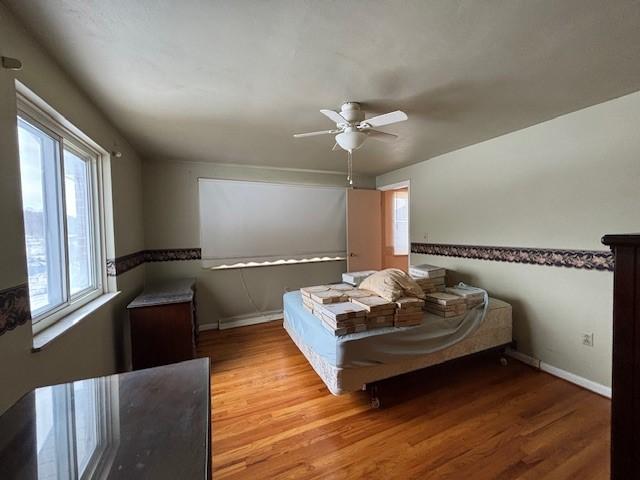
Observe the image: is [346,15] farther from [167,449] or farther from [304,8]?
[167,449]

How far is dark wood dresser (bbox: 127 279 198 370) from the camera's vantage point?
2.23 metres

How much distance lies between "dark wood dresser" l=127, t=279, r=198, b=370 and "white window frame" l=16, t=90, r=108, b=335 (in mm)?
368

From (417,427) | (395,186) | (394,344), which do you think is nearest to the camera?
(417,427)

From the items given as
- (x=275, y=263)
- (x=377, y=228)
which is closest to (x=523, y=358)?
(x=377, y=228)

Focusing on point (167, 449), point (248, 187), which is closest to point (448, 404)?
point (167, 449)

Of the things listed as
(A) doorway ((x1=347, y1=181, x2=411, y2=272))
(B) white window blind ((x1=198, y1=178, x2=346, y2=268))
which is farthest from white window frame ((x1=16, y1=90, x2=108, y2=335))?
(A) doorway ((x1=347, y1=181, x2=411, y2=272))

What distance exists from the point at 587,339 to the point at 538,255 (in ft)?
2.45

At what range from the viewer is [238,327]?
3.57m

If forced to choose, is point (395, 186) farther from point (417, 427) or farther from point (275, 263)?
point (417, 427)

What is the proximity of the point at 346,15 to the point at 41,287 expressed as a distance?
82.7 inches

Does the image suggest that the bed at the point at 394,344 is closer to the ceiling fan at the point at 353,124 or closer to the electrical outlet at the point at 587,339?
the electrical outlet at the point at 587,339

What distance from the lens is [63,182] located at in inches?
65.4

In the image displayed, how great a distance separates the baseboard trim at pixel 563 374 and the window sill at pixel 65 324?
3.60 m

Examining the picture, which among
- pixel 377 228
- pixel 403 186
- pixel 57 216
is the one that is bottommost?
pixel 377 228
